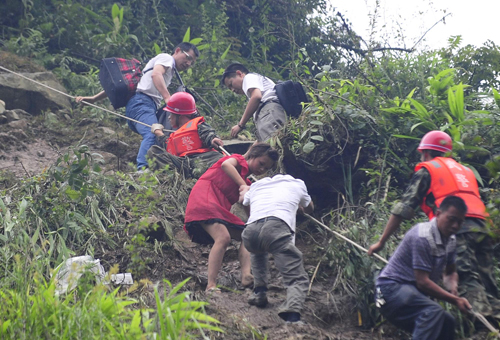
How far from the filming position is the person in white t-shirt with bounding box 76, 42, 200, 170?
285 inches

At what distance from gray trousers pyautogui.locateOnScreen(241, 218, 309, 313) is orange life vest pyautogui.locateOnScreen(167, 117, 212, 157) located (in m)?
2.11

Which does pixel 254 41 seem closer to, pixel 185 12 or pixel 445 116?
pixel 185 12

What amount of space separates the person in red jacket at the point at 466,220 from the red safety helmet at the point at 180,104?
3213 mm

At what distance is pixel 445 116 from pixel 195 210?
8.77 ft

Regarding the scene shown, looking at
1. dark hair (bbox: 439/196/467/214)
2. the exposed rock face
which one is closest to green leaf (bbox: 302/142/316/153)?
dark hair (bbox: 439/196/467/214)

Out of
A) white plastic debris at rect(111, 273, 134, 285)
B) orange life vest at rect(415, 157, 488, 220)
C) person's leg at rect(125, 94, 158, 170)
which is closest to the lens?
orange life vest at rect(415, 157, 488, 220)

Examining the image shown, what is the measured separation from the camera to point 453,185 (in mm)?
4195

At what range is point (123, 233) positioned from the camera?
5773mm

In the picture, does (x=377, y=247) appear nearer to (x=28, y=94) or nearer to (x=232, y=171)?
(x=232, y=171)

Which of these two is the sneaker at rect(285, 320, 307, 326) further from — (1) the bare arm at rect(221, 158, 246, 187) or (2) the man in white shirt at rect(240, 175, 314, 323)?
(1) the bare arm at rect(221, 158, 246, 187)

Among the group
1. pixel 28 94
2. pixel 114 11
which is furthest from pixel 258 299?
pixel 114 11

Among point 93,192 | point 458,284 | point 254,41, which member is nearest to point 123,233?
point 93,192

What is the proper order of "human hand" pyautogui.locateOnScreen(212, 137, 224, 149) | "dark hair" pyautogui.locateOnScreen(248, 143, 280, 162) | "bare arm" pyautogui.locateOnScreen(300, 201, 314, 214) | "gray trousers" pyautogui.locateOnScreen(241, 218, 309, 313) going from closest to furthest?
"gray trousers" pyautogui.locateOnScreen(241, 218, 309, 313)
"bare arm" pyautogui.locateOnScreen(300, 201, 314, 214)
"dark hair" pyautogui.locateOnScreen(248, 143, 280, 162)
"human hand" pyautogui.locateOnScreen(212, 137, 224, 149)

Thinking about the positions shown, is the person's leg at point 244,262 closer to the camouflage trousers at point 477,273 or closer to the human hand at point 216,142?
the human hand at point 216,142
